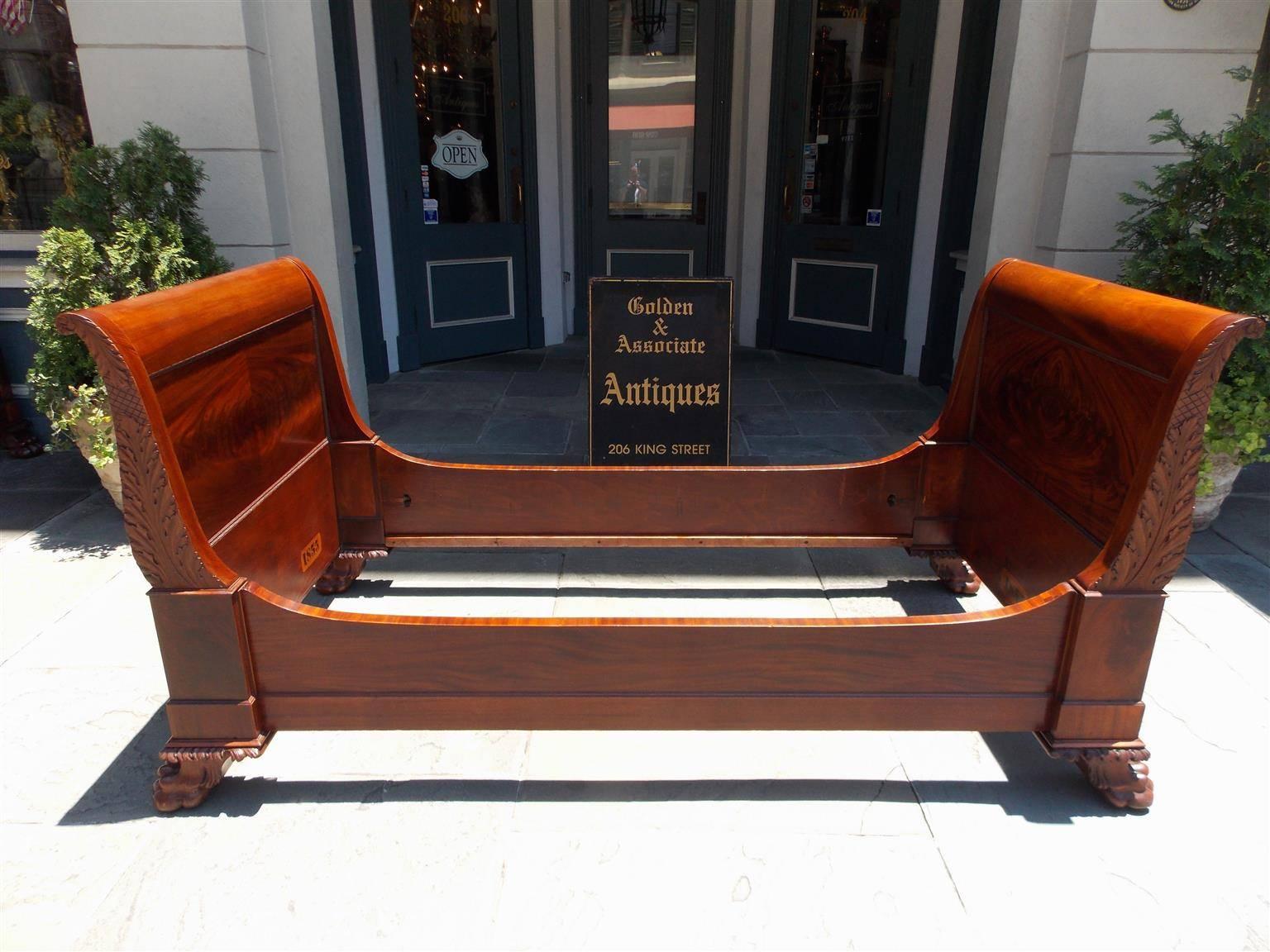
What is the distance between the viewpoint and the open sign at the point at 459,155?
20.1 ft

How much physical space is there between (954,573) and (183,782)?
2.44 metres

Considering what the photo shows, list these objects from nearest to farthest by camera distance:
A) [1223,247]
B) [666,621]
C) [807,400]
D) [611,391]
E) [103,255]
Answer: [666,621]
[1223,247]
[103,255]
[611,391]
[807,400]

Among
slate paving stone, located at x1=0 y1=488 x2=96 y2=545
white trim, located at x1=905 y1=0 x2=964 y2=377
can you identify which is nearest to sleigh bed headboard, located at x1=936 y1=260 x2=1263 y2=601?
white trim, located at x1=905 y1=0 x2=964 y2=377

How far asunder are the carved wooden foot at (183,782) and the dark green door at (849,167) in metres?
5.40

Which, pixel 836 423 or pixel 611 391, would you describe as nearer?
pixel 611 391

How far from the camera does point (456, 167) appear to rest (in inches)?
246

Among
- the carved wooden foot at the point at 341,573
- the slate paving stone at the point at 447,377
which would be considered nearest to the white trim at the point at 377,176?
the slate paving stone at the point at 447,377

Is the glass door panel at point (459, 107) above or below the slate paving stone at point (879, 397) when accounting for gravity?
above

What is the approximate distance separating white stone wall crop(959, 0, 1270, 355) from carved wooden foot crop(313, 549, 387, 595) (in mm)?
3267

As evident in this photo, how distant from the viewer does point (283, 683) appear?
76.2 inches

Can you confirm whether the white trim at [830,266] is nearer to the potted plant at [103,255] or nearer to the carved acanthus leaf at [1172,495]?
the potted plant at [103,255]

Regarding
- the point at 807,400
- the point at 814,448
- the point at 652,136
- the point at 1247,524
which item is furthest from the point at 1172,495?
the point at 652,136

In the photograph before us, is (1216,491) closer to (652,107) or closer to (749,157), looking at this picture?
(749,157)

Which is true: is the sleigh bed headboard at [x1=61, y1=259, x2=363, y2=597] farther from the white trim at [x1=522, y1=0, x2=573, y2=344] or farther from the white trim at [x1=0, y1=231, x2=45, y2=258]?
the white trim at [x1=522, y1=0, x2=573, y2=344]
